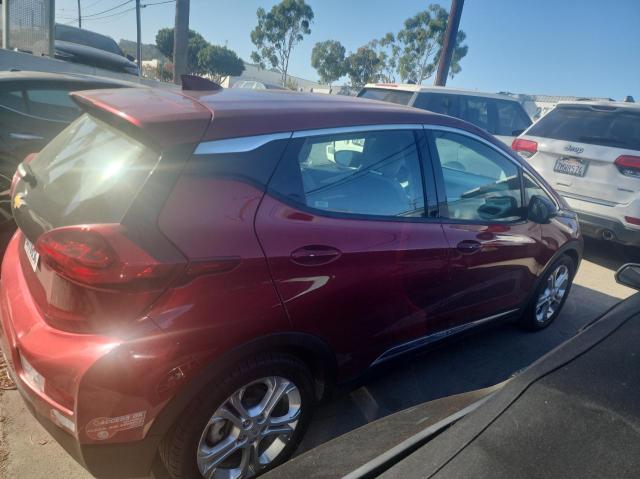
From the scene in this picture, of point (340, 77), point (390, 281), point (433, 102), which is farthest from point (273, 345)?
point (340, 77)

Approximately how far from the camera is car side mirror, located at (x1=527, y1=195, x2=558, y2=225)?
296 cm

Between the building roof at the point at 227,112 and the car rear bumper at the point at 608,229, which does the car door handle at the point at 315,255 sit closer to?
the building roof at the point at 227,112

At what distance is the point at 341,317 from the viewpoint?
2.02m

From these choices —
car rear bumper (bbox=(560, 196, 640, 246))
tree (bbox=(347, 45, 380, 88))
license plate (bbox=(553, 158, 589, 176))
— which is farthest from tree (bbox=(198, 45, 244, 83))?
car rear bumper (bbox=(560, 196, 640, 246))

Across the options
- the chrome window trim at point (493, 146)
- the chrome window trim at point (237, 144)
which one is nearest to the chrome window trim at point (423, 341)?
the chrome window trim at point (493, 146)

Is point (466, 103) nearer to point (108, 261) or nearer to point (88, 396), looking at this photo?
point (108, 261)

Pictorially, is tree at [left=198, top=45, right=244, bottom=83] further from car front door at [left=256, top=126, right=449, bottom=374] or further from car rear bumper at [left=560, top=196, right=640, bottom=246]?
car front door at [left=256, top=126, right=449, bottom=374]

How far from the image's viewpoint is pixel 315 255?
1844 millimetres

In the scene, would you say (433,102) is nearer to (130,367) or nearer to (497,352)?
(497,352)

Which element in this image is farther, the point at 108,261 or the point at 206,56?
the point at 206,56

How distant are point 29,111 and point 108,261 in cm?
392

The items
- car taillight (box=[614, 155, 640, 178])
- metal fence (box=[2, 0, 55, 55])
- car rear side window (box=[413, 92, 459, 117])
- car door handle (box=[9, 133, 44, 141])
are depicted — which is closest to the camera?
car door handle (box=[9, 133, 44, 141])

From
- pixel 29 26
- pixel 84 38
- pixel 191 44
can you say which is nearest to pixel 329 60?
pixel 191 44

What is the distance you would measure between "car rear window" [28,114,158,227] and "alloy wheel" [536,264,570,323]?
10.4 ft
